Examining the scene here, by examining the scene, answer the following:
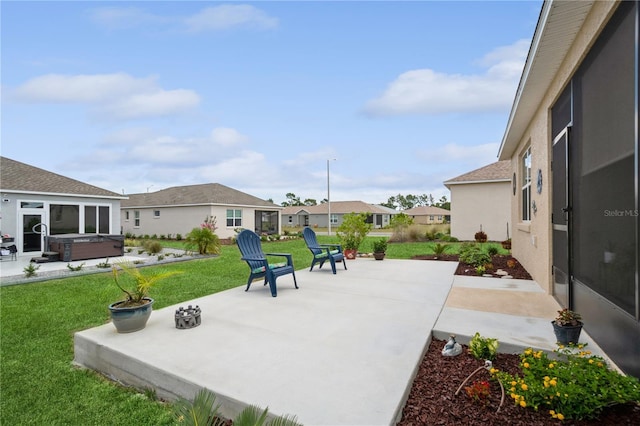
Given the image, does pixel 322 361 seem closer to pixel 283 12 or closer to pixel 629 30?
pixel 629 30

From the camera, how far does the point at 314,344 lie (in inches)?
126

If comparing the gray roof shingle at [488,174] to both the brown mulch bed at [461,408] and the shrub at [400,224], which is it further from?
the brown mulch bed at [461,408]

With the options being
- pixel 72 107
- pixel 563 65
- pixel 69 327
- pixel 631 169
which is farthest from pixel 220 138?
pixel 631 169

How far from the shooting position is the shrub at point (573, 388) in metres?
1.92

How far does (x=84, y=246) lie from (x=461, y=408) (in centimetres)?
1420

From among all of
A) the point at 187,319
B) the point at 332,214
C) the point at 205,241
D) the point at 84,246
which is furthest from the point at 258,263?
the point at 332,214

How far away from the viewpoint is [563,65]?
4.26 m

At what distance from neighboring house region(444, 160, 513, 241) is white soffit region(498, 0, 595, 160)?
45.8 ft

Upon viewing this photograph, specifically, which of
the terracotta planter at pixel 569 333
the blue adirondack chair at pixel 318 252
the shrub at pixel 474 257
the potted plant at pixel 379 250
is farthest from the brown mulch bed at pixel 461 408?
the potted plant at pixel 379 250

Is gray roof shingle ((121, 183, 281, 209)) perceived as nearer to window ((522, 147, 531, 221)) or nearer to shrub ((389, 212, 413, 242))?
shrub ((389, 212, 413, 242))

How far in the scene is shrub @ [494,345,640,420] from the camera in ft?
6.31

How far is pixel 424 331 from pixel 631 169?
2.36 meters

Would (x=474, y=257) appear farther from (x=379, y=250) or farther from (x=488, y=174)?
(x=488, y=174)

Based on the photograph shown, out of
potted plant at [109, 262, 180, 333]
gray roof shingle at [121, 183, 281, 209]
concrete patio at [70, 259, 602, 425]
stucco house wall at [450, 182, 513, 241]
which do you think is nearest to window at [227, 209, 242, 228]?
gray roof shingle at [121, 183, 281, 209]
